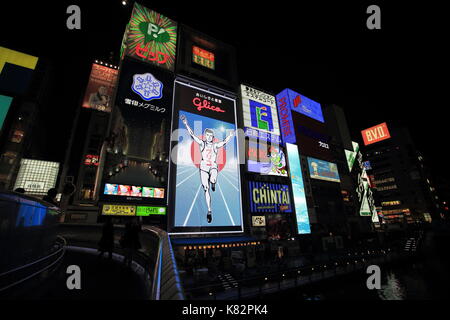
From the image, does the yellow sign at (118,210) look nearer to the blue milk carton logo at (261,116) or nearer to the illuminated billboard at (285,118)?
the blue milk carton logo at (261,116)

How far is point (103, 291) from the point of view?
164 inches

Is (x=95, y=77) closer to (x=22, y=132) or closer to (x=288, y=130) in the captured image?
(x=22, y=132)

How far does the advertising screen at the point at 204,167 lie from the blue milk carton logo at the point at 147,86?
2.24m

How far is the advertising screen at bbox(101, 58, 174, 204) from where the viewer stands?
1883 centimetres

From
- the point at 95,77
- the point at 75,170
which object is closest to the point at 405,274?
the point at 95,77

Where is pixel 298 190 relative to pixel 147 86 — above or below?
below

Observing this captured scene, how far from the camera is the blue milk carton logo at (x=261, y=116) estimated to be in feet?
99.6

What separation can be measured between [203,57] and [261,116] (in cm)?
1231

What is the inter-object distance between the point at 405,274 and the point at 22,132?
68.9 meters

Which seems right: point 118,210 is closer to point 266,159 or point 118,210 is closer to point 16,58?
point 266,159

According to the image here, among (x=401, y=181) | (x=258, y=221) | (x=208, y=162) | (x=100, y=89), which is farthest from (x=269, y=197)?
(x=401, y=181)

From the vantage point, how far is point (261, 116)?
31.4m

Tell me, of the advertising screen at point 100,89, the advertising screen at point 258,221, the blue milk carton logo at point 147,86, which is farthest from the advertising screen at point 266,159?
the advertising screen at point 100,89
